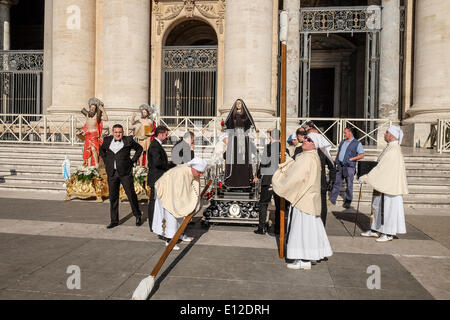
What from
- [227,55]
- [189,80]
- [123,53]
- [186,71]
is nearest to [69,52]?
[123,53]

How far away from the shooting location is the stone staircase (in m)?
9.61

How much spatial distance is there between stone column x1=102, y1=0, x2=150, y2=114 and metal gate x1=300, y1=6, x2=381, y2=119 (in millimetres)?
6815

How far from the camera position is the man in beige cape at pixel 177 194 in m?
5.56

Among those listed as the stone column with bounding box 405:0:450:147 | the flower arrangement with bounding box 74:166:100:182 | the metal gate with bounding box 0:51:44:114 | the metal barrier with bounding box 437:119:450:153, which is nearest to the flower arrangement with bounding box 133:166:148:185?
the flower arrangement with bounding box 74:166:100:182

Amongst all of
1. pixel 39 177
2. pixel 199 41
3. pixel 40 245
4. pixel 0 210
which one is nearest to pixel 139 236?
pixel 40 245

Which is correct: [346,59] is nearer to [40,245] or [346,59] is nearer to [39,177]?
[39,177]

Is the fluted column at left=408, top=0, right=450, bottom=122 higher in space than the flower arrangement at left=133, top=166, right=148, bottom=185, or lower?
higher

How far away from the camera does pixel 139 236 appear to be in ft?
20.6

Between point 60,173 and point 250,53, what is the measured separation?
792 centimetres

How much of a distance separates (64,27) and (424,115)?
14879mm

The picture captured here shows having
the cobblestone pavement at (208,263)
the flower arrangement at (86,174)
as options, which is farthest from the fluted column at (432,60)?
the flower arrangement at (86,174)

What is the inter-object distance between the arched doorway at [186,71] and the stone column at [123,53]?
70.0 inches

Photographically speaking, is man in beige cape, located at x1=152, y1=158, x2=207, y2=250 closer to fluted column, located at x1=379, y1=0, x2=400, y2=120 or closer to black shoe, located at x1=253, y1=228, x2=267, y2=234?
black shoe, located at x1=253, y1=228, x2=267, y2=234

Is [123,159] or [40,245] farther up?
[123,159]
